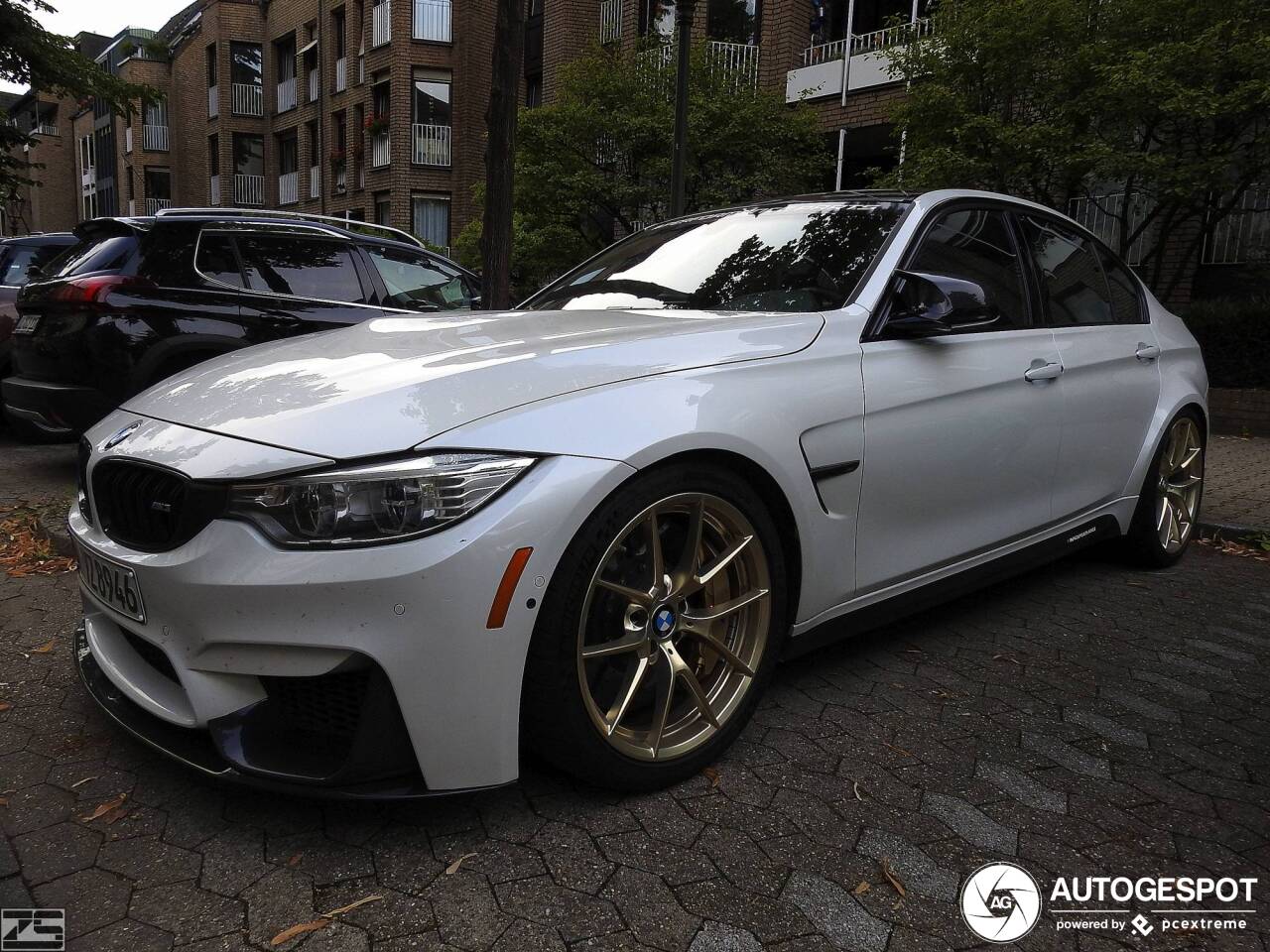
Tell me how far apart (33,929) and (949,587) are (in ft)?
8.67

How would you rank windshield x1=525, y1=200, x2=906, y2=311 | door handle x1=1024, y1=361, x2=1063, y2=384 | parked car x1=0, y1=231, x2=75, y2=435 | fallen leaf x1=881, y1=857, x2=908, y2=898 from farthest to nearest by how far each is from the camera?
parked car x1=0, y1=231, x2=75, y2=435, door handle x1=1024, y1=361, x2=1063, y2=384, windshield x1=525, y1=200, x2=906, y2=311, fallen leaf x1=881, y1=857, x2=908, y2=898

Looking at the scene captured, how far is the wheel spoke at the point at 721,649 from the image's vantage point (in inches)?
93.4

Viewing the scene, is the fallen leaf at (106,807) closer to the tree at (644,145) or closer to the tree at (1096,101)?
the tree at (1096,101)

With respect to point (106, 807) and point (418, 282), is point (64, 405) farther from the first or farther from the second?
point (106, 807)

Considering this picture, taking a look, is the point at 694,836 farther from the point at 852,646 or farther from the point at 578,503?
the point at 852,646

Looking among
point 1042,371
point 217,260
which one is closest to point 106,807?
point 1042,371

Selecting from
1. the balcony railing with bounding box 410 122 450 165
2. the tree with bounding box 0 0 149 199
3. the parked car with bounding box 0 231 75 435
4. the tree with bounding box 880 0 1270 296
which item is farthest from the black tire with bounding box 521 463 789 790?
the balcony railing with bounding box 410 122 450 165

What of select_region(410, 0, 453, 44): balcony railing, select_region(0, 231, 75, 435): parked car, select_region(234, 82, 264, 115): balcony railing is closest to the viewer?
select_region(0, 231, 75, 435): parked car

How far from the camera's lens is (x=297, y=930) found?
70.4 inches

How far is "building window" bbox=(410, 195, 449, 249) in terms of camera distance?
27.3m

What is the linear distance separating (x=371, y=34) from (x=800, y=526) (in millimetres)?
30117

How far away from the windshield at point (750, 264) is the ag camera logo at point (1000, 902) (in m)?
1.61

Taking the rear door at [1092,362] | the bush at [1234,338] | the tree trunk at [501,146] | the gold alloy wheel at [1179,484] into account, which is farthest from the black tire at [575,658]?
the bush at [1234,338]

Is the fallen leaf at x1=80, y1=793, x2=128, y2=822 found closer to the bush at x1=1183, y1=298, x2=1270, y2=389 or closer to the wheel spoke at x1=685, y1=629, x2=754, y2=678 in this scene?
the wheel spoke at x1=685, y1=629, x2=754, y2=678
